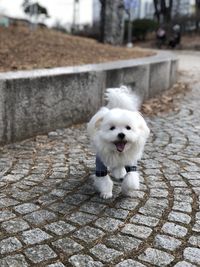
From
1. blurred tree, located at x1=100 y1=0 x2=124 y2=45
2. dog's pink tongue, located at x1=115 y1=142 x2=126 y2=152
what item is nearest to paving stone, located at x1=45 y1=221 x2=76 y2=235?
dog's pink tongue, located at x1=115 y1=142 x2=126 y2=152

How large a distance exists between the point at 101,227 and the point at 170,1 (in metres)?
33.3

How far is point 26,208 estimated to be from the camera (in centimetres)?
404

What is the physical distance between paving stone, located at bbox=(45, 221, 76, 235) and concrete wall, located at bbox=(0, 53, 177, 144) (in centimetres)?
240

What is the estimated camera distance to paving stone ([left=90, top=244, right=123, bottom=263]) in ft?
10.7

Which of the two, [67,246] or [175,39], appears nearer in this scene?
[67,246]

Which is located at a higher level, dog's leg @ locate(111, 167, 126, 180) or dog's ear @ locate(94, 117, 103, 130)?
dog's ear @ locate(94, 117, 103, 130)

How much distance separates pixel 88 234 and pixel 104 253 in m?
0.30

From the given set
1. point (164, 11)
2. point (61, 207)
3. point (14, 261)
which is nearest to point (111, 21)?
point (61, 207)

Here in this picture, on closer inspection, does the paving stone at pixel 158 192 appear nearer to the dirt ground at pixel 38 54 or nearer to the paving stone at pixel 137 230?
the paving stone at pixel 137 230

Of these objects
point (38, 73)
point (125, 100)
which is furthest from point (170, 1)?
point (125, 100)

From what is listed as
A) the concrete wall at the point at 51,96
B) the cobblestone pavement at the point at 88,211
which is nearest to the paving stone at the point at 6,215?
the cobblestone pavement at the point at 88,211

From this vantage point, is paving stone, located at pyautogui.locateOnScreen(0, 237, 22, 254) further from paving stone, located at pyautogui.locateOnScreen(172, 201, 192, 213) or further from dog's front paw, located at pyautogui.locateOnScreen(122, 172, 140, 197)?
paving stone, located at pyautogui.locateOnScreen(172, 201, 192, 213)

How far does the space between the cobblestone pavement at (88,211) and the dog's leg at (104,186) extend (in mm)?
66

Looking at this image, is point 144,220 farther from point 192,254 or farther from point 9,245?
point 9,245
